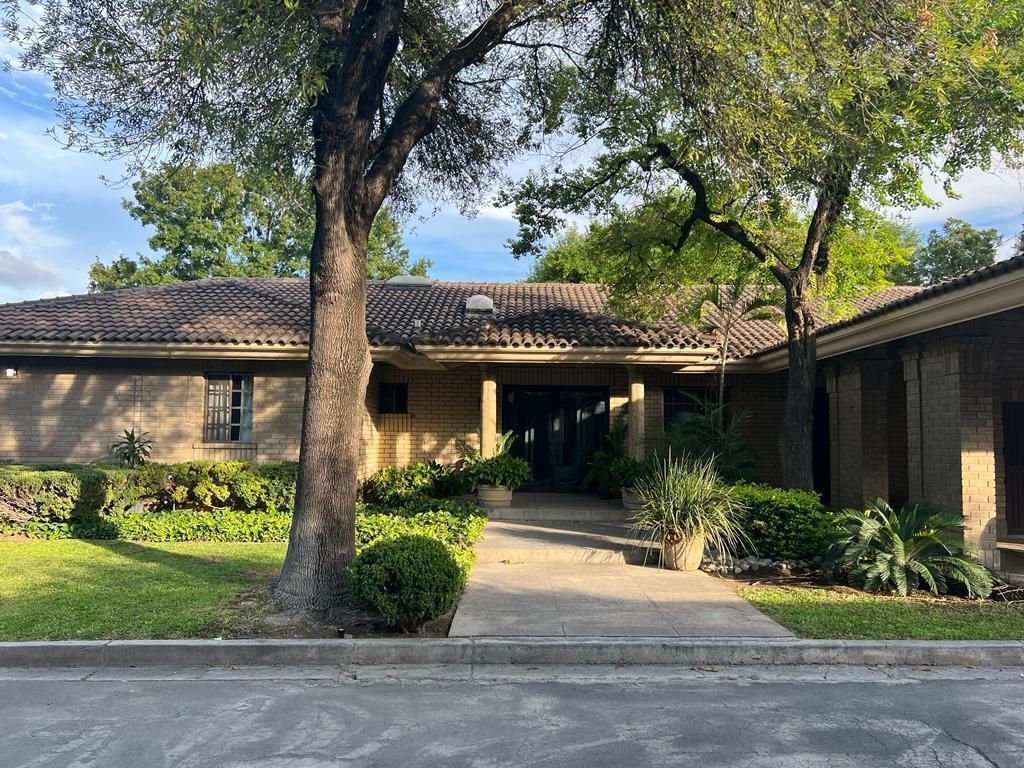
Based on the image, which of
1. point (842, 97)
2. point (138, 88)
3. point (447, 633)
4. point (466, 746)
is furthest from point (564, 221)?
point (466, 746)

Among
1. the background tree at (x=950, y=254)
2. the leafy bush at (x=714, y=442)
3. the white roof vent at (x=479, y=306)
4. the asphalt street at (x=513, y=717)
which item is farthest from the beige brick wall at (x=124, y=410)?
the background tree at (x=950, y=254)

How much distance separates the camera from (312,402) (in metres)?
7.12

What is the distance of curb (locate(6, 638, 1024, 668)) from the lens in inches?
229

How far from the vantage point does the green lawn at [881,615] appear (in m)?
6.31

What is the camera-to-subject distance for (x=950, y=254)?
32.5 meters

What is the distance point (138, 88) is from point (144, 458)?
6706 millimetres

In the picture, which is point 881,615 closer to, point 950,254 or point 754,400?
point 754,400

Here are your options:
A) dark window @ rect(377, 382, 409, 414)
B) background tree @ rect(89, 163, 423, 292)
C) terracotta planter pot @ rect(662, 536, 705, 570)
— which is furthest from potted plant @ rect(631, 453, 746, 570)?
background tree @ rect(89, 163, 423, 292)

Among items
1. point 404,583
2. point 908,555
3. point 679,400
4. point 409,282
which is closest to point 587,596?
point 404,583

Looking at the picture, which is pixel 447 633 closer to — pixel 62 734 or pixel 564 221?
pixel 62 734

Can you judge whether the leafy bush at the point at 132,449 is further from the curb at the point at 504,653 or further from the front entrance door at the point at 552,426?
the curb at the point at 504,653

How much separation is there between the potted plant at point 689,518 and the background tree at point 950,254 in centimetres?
2671

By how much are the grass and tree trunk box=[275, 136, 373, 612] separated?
2.14 ft

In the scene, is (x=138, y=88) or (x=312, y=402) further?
(x=138, y=88)
